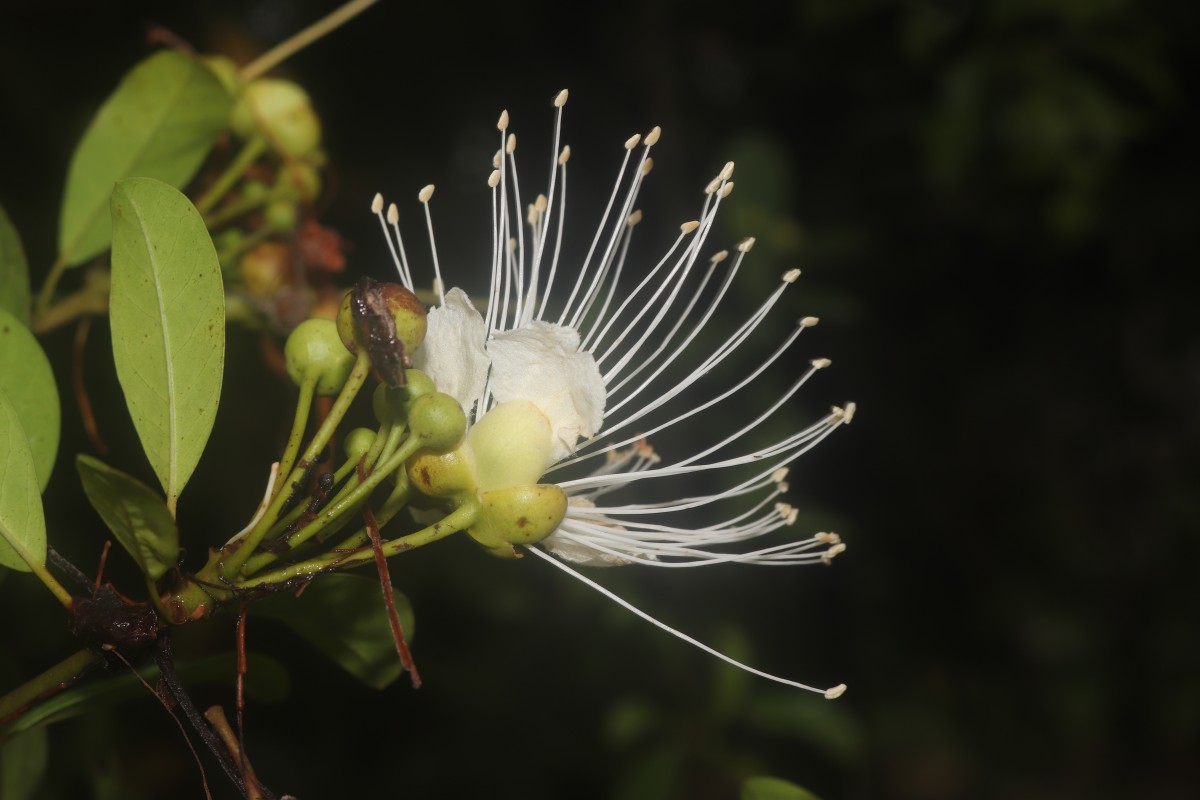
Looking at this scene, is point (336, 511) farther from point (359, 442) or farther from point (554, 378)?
point (554, 378)

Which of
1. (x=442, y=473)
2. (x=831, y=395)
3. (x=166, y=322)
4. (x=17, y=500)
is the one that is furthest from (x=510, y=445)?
(x=831, y=395)

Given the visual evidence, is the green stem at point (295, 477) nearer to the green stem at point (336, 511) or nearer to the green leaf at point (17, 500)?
the green stem at point (336, 511)

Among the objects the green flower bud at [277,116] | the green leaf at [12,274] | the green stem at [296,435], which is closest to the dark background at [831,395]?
the green flower bud at [277,116]

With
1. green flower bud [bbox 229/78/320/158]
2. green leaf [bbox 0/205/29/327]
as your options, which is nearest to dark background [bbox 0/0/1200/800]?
green flower bud [bbox 229/78/320/158]

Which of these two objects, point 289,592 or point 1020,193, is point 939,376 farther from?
point 289,592

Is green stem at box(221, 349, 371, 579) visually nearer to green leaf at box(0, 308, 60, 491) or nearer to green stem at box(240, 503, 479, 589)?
green stem at box(240, 503, 479, 589)
